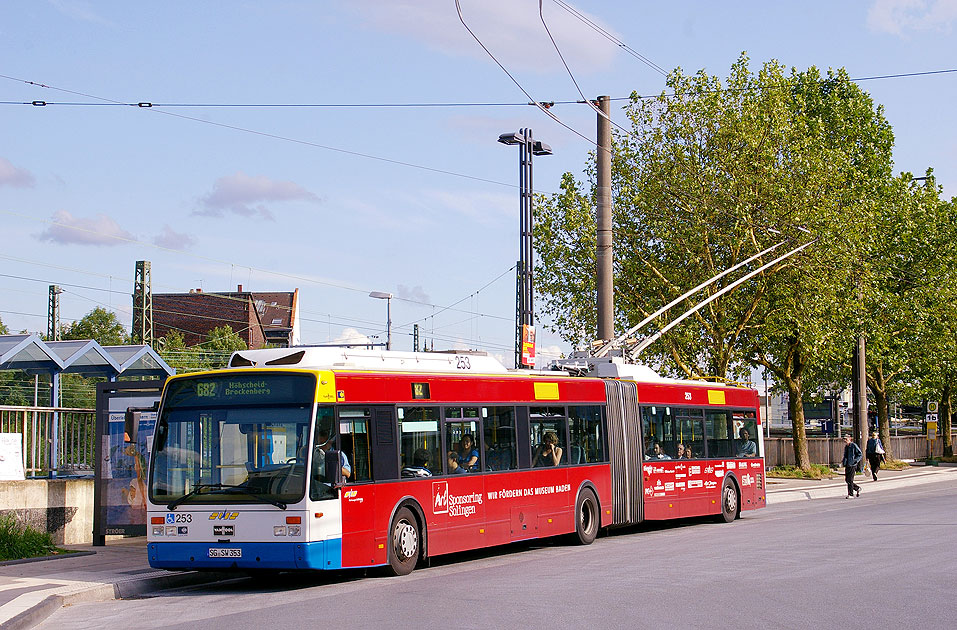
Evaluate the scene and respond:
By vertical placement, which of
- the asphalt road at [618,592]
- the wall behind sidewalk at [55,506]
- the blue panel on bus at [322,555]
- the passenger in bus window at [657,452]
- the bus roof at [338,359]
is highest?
the bus roof at [338,359]

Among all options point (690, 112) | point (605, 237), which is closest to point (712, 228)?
point (690, 112)

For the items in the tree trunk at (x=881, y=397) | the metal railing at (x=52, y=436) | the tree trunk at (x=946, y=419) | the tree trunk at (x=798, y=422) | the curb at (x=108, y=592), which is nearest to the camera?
the curb at (x=108, y=592)

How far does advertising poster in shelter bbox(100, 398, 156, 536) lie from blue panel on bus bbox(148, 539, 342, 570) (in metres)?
3.77

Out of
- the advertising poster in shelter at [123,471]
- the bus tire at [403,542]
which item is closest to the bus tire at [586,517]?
the bus tire at [403,542]

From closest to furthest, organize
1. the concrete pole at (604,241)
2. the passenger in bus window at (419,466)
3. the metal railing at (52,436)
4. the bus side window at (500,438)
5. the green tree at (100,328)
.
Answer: the passenger in bus window at (419,466), the bus side window at (500,438), the metal railing at (52,436), the concrete pole at (604,241), the green tree at (100,328)

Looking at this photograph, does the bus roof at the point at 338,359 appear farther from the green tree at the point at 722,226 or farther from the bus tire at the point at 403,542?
the green tree at the point at 722,226

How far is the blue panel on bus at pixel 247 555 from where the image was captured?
12.9 m

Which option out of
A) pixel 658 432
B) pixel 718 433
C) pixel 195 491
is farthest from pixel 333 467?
pixel 718 433

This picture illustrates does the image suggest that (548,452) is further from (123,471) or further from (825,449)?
(825,449)

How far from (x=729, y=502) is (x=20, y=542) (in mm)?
13947

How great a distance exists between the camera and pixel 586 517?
19.1 metres

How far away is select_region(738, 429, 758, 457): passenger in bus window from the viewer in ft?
80.4

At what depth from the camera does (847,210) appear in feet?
A: 120

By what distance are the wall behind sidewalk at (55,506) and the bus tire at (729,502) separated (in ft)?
40.4
